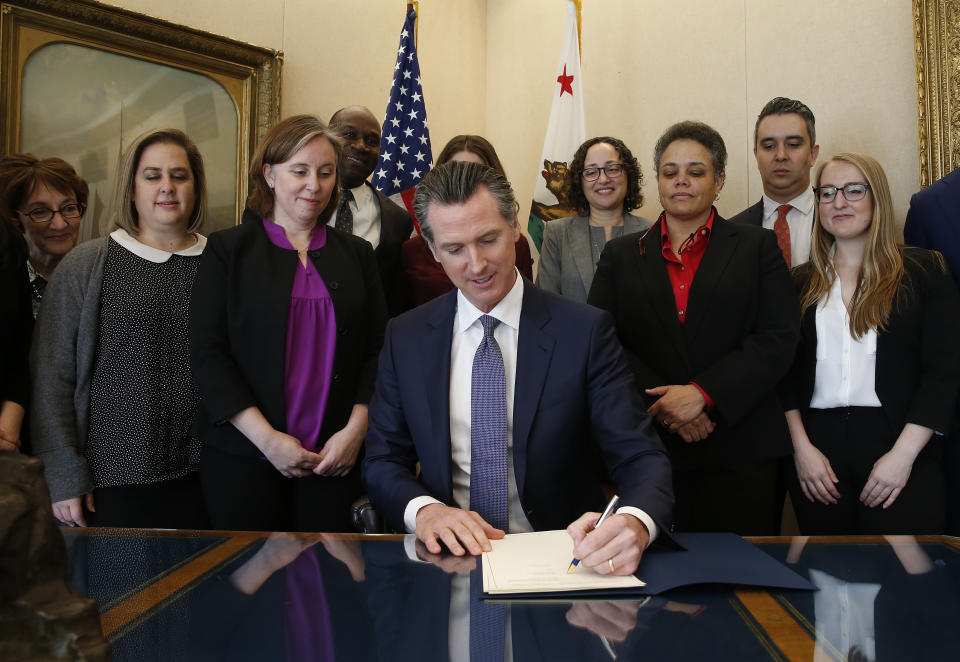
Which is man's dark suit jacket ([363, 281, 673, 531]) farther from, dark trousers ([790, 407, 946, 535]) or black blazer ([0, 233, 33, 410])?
black blazer ([0, 233, 33, 410])

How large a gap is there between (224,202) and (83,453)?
2155 millimetres

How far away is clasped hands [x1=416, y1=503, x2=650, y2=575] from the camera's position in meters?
1.40

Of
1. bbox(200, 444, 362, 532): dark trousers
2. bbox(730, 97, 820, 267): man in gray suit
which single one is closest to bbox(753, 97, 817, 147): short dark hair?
bbox(730, 97, 820, 267): man in gray suit

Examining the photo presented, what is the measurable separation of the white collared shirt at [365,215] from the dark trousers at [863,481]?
1.93 metres

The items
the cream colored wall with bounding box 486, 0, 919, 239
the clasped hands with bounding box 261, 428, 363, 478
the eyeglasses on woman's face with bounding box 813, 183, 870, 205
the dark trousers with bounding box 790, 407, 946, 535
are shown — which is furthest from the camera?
the cream colored wall with bounding box 486, 0, 919, 239

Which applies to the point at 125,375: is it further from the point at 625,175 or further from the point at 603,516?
the point at 625,175

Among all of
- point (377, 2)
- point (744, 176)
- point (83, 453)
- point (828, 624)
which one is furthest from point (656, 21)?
point (828, 624)

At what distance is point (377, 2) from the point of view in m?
5.28

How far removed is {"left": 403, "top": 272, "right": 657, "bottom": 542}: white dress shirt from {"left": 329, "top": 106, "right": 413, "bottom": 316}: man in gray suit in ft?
4.15

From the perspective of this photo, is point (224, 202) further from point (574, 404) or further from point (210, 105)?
point (574, 404)

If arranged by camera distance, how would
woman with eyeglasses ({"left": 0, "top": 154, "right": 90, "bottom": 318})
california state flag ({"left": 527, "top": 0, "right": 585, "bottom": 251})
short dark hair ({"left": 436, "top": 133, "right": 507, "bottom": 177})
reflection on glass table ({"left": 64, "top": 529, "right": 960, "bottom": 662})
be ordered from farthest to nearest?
california state flag ({"left": 527, "top": 0, "right": 585, "bottom": 251}) → short dark hair ({"left": 436, "top": 133, "right": 507, "bottom": 177}) → woman with eyeglasses ({"left": 0, "top": 154, "right": 90, "bottom": 318}) → reflection on glass table ({"left": 64, "top": 529, "right": 960, "bottom": 662})

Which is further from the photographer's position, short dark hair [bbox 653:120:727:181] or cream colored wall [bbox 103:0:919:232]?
cream colored wall [bbox 103:0:919:232]

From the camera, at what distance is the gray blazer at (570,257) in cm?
346

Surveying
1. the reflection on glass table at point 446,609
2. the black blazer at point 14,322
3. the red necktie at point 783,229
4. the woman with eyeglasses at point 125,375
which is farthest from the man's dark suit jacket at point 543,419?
the red necktie at point 783,229
